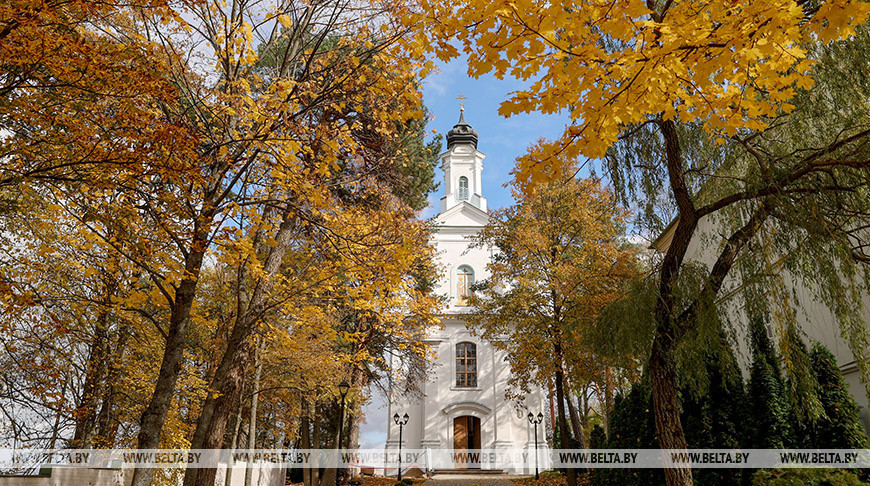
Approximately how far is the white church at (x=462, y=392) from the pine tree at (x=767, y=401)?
15929 mm

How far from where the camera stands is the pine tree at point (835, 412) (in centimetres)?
884

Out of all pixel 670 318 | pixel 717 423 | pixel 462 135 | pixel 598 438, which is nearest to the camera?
pixel 670 318

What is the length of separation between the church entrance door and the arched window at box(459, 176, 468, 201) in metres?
12.8

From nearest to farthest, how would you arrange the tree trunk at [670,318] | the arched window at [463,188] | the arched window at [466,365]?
the tree trunk at [670,318], the arched window at [466,365], the arched window at [463,188]

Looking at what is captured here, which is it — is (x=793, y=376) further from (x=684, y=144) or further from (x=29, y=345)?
(x=29, y=345)

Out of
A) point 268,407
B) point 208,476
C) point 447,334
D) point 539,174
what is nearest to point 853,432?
point 539,174

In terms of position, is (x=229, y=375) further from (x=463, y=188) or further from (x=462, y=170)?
(x=462, y=170)

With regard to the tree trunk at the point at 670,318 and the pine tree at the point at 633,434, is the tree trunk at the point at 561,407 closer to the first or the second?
the pine tree at the point at 633,434

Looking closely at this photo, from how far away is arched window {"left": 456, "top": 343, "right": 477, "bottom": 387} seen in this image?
28.8m

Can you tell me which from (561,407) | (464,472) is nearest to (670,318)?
(561,407)

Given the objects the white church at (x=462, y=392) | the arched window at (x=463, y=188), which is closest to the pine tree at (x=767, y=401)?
the white church at (x=462, y=392)

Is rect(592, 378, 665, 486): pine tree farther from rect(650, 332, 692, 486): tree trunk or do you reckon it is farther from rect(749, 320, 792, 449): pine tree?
rect(650, 332, 692, 486): tree trunk

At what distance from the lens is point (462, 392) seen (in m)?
28.3

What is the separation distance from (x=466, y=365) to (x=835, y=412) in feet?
68.8
